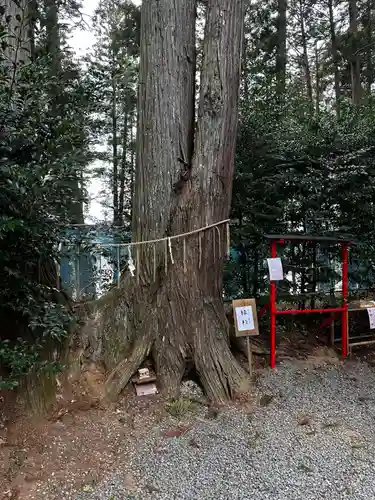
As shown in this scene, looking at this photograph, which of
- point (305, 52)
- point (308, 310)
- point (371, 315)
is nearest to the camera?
point (308, 310)

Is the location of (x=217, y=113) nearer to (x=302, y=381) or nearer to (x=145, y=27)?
(x=145, y=27)

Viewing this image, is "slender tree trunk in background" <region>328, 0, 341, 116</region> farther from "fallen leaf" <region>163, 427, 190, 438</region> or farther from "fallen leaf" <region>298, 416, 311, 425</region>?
"fallen leaf" <region>163, 427, 190, 438</region>

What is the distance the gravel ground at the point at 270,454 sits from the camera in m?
2.10

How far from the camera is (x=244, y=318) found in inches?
136

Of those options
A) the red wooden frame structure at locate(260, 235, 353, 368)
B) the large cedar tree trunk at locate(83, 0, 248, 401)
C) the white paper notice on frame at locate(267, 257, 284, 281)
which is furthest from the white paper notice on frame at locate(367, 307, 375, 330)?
the large cedar tree trunk at locate(83, 0, 248, 401)

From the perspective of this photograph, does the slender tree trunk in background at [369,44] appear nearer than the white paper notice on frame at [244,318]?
No

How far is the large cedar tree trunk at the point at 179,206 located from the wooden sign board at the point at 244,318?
0.63 ft

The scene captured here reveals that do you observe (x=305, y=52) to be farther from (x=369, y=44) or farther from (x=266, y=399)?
(x=266, y=399)

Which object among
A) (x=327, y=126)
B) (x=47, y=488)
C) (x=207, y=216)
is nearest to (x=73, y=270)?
(x=207, y=216)

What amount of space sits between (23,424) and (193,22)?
11.6 ft

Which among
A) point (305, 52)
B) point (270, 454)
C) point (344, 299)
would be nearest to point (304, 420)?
point (270, 454)

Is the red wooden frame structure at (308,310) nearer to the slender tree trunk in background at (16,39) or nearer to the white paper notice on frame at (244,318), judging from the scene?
the white paper notice on frame at (244,318)

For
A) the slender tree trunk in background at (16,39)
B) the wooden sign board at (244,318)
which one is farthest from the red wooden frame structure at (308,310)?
the slender tree trunk in background at (16,39)

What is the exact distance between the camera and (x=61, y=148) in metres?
2.32
